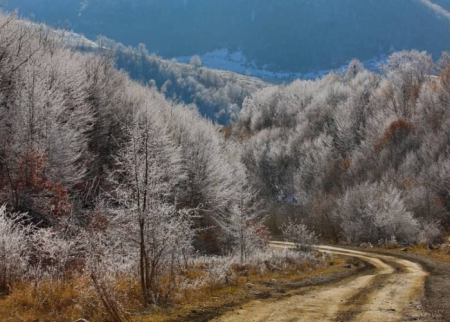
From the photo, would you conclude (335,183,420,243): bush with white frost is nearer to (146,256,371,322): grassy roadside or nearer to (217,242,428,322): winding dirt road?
(146,256,371,322): grassy roadside

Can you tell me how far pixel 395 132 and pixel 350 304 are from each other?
2361 inches

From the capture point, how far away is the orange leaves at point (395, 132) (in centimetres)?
6781

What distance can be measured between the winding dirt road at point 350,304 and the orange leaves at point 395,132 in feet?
169

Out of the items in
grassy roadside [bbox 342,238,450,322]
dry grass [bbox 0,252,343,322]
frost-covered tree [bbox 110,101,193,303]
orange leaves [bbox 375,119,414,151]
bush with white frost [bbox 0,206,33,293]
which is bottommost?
grassy roadside [bbox 342,238,450,322]

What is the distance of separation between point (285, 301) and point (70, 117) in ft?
80.7

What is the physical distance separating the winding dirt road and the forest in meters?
2.53

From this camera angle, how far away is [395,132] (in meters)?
68.5

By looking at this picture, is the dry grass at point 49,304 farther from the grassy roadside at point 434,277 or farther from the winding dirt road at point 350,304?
the grassy roadside at point 434,277

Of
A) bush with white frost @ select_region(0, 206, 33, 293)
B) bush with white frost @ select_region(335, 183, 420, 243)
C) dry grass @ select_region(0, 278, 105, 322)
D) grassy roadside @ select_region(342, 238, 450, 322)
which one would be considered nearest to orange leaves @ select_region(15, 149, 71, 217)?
bush with white frost @ select_region(0, 206, 33, 293)

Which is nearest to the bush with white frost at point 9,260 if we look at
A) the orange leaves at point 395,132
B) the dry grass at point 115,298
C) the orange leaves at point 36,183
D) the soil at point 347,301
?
the dry grass at point 115,298

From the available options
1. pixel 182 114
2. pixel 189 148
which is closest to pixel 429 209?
pixel 189 148

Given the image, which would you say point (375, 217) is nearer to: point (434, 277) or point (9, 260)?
Answer: point (434, 277)

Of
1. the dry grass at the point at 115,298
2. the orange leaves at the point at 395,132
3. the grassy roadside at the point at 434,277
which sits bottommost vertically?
the grassy roadside at the point at 434,277

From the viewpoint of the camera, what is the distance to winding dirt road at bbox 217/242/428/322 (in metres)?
11.6
